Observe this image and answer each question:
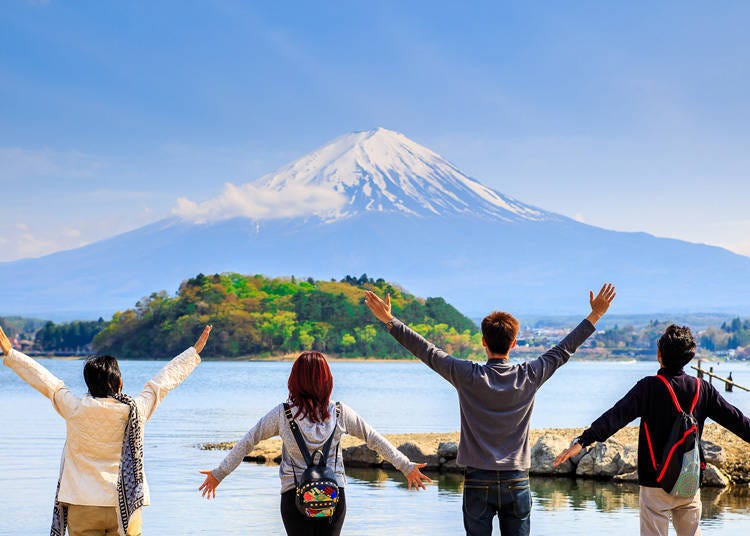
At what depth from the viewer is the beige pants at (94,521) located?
618 centimetres

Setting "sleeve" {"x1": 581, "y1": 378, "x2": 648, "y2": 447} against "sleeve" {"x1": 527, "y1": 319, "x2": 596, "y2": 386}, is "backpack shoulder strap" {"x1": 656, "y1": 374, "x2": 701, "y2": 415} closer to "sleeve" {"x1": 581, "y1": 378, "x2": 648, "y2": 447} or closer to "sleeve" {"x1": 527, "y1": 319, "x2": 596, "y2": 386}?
"sleeve" {"x1": 581, "y1": 378, "x2": 648, "y2": 447}

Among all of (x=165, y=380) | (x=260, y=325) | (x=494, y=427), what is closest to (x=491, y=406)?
(x=494, y=427)

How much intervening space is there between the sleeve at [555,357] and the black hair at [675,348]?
381 millimetres

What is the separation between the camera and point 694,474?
634 centimetres

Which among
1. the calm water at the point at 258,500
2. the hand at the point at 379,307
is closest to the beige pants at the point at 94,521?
the hand at the point at 379,307

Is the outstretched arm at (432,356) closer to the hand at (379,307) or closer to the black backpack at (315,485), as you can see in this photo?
the hand at (379,307)

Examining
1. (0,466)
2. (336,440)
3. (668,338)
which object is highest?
(668,338)

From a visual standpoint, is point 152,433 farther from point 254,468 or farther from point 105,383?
point 105,383

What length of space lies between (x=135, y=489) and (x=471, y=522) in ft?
5.42

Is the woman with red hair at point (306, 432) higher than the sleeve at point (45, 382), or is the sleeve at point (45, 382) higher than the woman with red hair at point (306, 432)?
the sleeve at point (45, 382)

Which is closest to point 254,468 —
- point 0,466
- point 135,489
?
point 0,466

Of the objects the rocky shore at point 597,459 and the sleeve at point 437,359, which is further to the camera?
the rocky shore at point 597,459

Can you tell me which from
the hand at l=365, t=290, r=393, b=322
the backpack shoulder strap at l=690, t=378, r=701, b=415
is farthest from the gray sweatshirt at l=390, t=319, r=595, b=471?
the backpack shoulder strap at l=690, t=378, r=701, b=415

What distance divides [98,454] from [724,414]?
3.18m
